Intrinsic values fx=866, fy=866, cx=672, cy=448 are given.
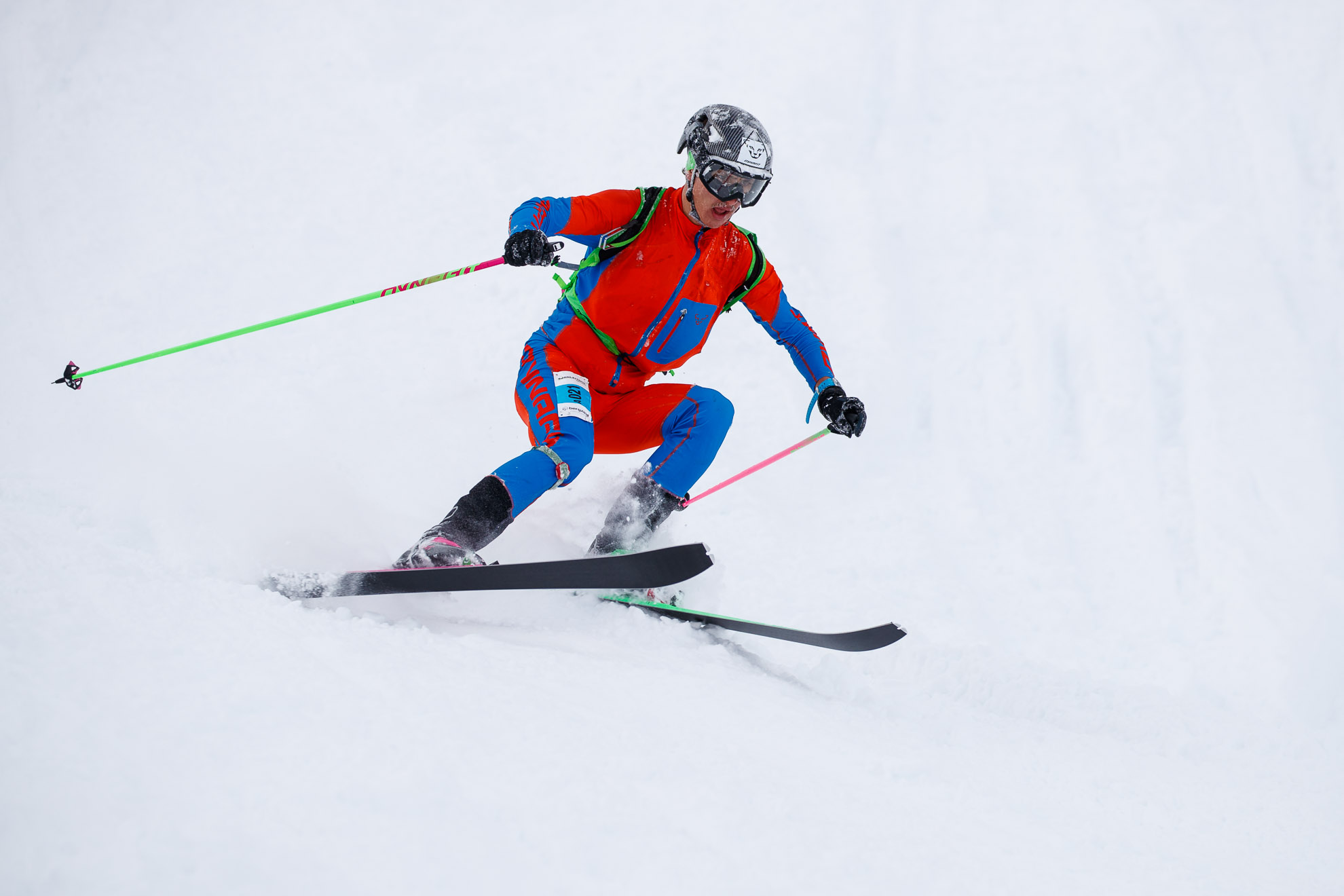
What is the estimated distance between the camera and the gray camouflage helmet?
2646 millimetres

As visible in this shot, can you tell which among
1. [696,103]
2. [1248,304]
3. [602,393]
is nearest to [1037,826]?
[602,393]

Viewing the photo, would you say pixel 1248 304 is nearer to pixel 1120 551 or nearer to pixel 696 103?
pixel 1120 551

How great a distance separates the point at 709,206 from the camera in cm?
272

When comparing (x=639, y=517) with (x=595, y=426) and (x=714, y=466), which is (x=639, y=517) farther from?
(x=714, y=466)

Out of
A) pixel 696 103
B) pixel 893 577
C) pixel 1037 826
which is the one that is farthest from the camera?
pixel 696 103

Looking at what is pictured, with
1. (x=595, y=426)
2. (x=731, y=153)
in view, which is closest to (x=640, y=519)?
(x=595, y=426)

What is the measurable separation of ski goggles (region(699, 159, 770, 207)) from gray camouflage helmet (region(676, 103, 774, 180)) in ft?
0.04

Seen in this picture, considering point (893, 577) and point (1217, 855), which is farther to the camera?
point (893, 577)

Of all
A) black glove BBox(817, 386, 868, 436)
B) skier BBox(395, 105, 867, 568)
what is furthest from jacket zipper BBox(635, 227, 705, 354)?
black glove BBox(817, 386, 868, 436)

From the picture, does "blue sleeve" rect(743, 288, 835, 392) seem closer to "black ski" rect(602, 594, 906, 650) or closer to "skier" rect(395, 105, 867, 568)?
"skier" rect(395, 105, 867, 568)

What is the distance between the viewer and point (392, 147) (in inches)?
246

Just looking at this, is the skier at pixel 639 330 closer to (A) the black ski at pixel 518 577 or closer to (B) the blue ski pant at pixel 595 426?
(B) the blue ski pant at pixel 595 426

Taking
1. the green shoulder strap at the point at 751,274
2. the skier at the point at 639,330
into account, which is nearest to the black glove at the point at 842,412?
the skier at the point at 639,330

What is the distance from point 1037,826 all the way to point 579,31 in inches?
265
